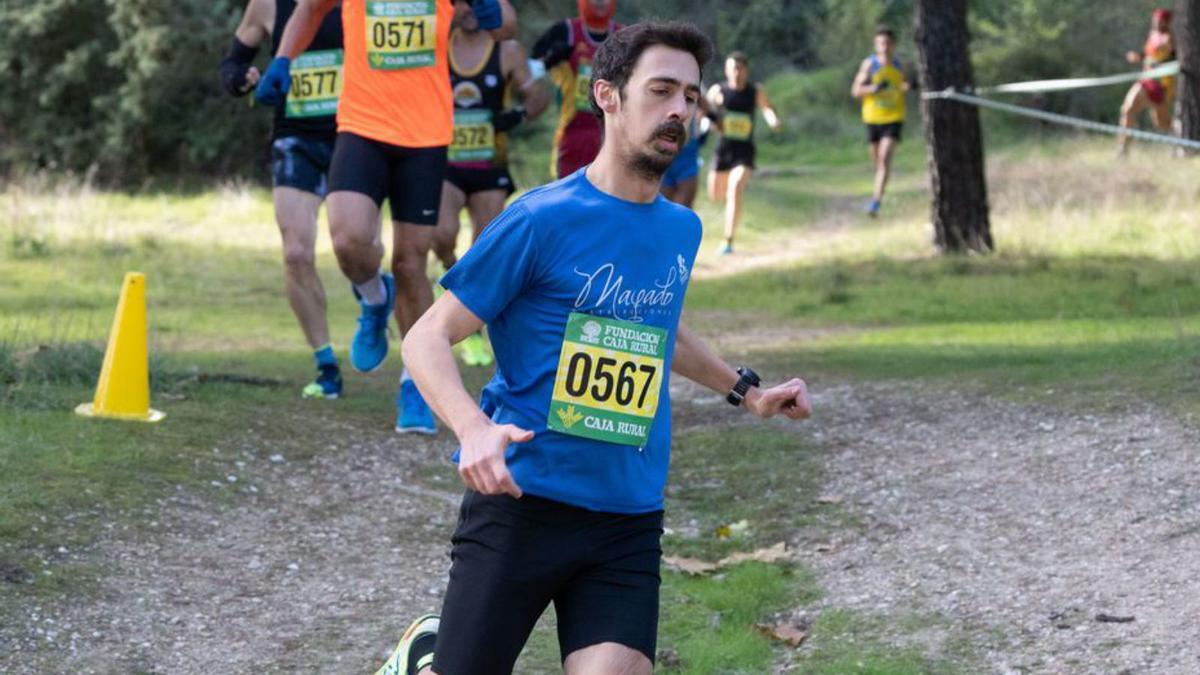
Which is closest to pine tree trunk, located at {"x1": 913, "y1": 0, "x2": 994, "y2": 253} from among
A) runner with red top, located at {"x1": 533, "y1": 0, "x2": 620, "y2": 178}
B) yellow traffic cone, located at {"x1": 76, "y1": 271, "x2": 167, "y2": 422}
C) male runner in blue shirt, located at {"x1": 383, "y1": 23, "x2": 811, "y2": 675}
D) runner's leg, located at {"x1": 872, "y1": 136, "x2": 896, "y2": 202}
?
runner's leg, located at {"x1": 872, "y1": 136, "x2": 896, "y2": 202}

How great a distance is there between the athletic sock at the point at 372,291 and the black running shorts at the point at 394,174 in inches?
16.7

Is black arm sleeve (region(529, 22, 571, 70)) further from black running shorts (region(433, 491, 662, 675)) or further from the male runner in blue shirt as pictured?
black running shorts (region(433, 491, 662, 675))

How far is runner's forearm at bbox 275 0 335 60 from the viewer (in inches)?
339

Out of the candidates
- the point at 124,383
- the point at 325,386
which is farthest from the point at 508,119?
the point at 124,383

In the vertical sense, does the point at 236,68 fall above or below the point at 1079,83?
above

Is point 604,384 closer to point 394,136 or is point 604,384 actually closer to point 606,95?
point 606,95

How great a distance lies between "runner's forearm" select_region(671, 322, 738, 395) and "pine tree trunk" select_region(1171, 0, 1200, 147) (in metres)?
18.7

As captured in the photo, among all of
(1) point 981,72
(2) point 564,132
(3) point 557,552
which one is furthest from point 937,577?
(1) point 981,72

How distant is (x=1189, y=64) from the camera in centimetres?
2225

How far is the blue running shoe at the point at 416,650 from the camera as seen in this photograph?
13.5 ft

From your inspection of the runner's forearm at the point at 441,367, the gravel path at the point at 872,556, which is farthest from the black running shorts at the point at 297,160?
the runner's forearm at the point at 441,367

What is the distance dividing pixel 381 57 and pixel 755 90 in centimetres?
1305

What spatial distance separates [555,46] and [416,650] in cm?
791

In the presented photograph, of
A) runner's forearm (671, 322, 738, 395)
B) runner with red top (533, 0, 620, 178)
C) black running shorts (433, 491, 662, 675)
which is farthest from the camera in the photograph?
runner with red top (533, 0, 620, 178)
